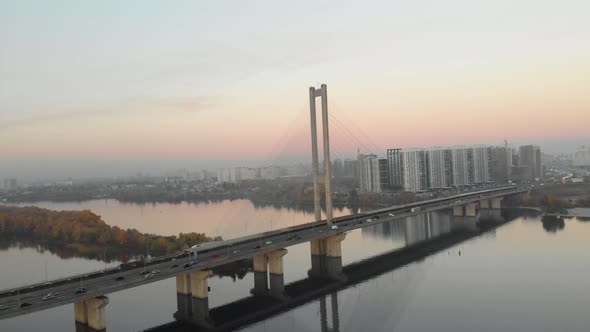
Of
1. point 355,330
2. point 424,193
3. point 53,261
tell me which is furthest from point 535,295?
point 424,193

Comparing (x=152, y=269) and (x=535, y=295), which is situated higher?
(x=152, y=269)

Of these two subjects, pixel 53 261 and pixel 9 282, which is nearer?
pixel 9 282

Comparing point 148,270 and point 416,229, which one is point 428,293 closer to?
point 148,270

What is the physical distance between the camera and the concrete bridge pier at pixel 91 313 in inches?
235

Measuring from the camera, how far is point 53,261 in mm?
12258

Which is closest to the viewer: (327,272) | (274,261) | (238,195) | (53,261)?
(274,261)

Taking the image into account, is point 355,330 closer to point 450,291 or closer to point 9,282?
point 450,291

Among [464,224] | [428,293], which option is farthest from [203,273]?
[464,224]

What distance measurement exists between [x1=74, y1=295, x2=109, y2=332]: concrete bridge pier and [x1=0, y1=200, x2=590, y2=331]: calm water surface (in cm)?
46

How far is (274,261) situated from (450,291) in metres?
3.16

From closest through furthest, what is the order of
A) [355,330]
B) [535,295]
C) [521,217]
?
1. [355,330]
2. [535,295]
3. [521,217]

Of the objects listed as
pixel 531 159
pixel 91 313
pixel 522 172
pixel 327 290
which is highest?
pixel 531 159

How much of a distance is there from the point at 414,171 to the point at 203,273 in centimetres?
2321

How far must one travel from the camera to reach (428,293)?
782 centimetres
